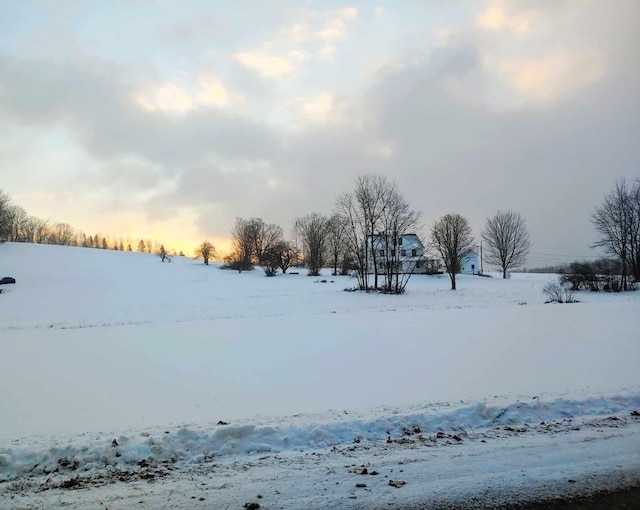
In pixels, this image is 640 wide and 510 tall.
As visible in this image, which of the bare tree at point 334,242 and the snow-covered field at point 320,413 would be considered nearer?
the snow-covered field at point 320,413

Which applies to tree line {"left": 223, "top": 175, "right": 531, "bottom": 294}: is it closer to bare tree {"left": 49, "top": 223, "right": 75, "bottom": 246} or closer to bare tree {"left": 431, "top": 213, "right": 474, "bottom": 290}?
bare tree {"left": 431, "top": 213, "right": 474, "bottom": 290}

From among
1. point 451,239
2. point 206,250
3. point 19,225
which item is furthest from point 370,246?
point 19,225

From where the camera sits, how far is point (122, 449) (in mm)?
5125

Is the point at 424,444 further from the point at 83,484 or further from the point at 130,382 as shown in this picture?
the point at 130,382

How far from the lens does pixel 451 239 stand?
56.2 meters

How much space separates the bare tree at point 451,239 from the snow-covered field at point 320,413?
37876 mm

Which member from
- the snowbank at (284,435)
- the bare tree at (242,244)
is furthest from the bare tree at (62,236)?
the snowbank at (284,435)

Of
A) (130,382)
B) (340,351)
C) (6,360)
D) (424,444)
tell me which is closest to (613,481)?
(424,444)

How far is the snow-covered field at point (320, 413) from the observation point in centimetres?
413

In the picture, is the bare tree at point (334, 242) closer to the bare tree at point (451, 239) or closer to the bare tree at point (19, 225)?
the bare tree at point (451, 239)

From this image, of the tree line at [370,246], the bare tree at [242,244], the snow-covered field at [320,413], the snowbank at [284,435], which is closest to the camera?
the snow-covered field at [320,413]

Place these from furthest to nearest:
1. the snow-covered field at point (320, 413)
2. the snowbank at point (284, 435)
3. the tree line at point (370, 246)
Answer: the tree line at point (370, 246) < the snowbank at point (284, 435) < the snow-covered field at point (320, 413)

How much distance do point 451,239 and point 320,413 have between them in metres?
53.3

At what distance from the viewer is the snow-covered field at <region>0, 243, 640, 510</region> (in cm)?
413
